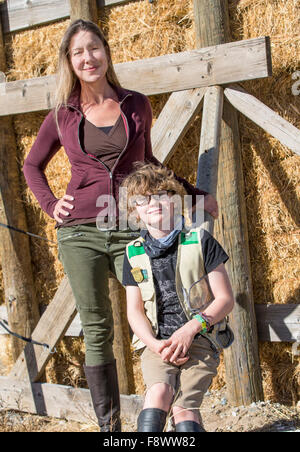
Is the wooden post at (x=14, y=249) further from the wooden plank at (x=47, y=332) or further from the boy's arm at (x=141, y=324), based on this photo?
the boy's arm at (x=141, y=324)

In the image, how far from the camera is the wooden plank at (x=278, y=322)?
3461mm

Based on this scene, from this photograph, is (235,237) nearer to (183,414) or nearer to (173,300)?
(173,300)

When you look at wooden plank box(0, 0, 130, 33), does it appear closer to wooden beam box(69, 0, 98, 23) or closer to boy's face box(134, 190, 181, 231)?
wooden beam box(69, 0, 98, 23)

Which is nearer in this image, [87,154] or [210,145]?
[87,154]

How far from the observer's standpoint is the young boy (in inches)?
85.4

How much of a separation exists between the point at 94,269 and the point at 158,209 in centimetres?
61

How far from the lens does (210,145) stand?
9.59 feet

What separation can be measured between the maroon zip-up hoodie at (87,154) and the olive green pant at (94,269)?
104 mm

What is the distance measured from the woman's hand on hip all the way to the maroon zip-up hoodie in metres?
0.02

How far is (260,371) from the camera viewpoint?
11.8ft

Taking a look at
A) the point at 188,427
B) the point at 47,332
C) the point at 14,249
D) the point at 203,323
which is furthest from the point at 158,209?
the point at 14,249

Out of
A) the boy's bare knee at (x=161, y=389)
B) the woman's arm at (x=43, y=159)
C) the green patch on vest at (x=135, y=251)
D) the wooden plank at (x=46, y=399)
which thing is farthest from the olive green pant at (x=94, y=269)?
the wooden plank at (x=46, y=399)

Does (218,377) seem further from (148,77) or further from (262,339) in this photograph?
(148,77)

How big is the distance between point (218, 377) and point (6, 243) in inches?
71.9
